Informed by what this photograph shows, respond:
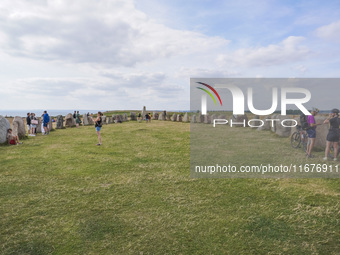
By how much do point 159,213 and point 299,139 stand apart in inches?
413

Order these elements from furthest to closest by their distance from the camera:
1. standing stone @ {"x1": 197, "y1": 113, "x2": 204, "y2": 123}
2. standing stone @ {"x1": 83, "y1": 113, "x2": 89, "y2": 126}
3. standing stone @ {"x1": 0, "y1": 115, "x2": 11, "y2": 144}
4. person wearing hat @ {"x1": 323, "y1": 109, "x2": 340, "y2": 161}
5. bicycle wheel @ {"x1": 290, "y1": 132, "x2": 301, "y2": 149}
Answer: standing stone @ {"x1": 197, "y1": 113, "x2": 204, "y2": 123} → standing stone @ {"x1": 83, "y1": 113, "x2": 89, "y2": 126} → standing stone @ {"x1": 0, "y1": 115, "x2": 11, "y2": 144} → bicycle wheel @ {"x1": 290, "y1": 132, "x2": 301, "y2": 149} → person wearing hat @ {"x1": 323, "y1": 109, "x2": 340, "y2": 161}

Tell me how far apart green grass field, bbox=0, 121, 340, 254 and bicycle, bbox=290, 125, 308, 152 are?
187 inches

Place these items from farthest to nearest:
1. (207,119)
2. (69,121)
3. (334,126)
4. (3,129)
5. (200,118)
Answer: (200,118) < (207,119) < (69,121) < (3,129) < (334,126)

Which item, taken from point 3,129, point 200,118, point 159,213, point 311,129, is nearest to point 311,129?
point 311,129

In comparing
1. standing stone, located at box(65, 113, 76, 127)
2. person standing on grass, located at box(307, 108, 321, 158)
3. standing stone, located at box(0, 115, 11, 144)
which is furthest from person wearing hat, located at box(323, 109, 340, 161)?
standing stone, located at box(65, 113, 76, 127)

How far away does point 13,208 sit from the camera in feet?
19.3

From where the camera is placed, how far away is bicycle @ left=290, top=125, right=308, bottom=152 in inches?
480

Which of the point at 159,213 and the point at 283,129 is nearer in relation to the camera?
the point at 159,213

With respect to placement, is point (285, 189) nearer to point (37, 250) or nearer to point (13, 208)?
point (37, 250)

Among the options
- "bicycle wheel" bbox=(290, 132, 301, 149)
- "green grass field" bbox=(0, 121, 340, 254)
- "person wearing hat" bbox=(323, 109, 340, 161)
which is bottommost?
"green grass field" bbox=(0, 121, 340, 254)

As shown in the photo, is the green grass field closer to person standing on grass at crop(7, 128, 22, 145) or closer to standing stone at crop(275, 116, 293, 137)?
person standing on grass at crop(7, 128, 22, 145)

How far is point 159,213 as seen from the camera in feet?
18.2

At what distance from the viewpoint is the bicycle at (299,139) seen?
40.0 feet

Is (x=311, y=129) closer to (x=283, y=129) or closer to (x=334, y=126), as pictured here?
(x=334, y=126)
